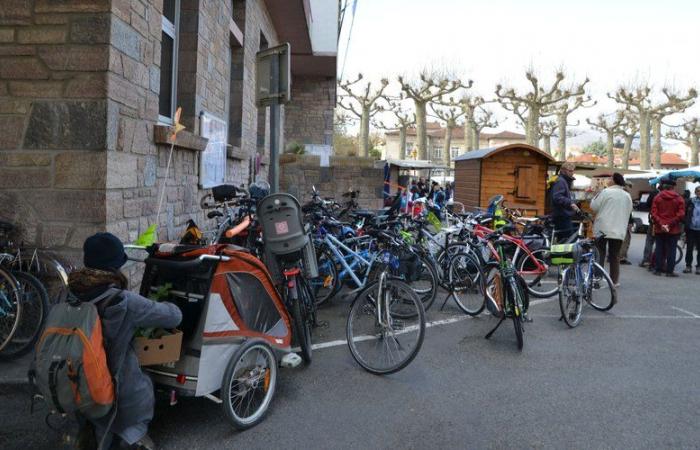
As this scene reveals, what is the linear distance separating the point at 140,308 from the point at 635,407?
3.19 meters

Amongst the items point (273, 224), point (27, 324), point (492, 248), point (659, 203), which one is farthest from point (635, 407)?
point (659, 203)

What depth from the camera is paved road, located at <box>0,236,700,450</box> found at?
3285mm

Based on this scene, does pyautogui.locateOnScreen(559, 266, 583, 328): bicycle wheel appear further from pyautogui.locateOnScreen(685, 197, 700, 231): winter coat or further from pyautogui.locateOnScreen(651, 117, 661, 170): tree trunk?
pyautogui.locateOnScreen(651, 117, 661, 170): tree trunk

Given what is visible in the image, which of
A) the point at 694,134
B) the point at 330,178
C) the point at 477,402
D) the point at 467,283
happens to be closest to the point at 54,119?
the point at 477,402

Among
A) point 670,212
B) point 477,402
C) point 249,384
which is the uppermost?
point 670,212

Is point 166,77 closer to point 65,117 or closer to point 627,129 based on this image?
point 65,117

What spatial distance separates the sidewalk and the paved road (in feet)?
0.27

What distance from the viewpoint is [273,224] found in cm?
430

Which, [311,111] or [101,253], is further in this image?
[311,111]

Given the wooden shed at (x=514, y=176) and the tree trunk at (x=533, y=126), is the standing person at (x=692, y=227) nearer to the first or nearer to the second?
the wooden shed at (x=514, y=176)

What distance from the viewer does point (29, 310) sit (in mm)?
4148

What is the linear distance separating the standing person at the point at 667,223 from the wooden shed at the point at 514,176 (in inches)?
161

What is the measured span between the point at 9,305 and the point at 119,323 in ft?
5.78

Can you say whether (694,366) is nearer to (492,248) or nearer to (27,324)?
(492,248)
